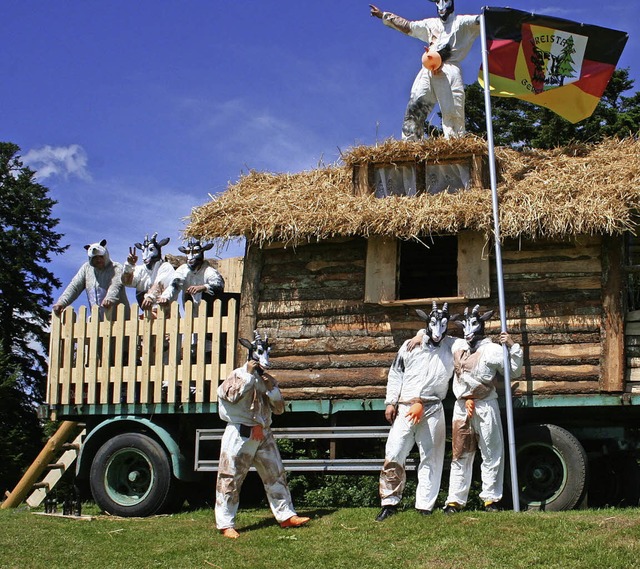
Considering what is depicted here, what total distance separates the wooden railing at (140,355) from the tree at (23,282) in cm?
1001

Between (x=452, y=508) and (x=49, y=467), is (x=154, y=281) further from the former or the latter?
(x=452, y=508)

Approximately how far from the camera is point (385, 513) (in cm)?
943

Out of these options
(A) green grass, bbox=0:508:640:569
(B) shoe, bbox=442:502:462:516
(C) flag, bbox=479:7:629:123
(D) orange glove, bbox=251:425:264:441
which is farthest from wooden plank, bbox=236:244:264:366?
(C) flag, bbox=479:7:629:123

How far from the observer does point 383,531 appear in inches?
348

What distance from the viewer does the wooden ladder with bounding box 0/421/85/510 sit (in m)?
12.5

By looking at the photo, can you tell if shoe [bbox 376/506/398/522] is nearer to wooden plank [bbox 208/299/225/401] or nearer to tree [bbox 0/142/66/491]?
wooden plank [bbox 208/299/225/401]

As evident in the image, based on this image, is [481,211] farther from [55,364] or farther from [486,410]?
[55,364]

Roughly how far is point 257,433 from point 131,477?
2571 mm

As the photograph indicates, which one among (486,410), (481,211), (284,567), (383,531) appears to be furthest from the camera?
(481,211)

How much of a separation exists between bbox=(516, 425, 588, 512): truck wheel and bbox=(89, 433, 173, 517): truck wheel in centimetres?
402

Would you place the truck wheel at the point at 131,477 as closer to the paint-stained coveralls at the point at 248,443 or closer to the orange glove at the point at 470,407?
the paint-stained coveralls at the point at 248,443

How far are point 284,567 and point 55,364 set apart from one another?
17.3ft

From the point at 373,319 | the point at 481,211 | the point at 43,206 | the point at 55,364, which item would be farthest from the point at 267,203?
the point at 43,206

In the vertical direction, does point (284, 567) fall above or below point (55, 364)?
below
